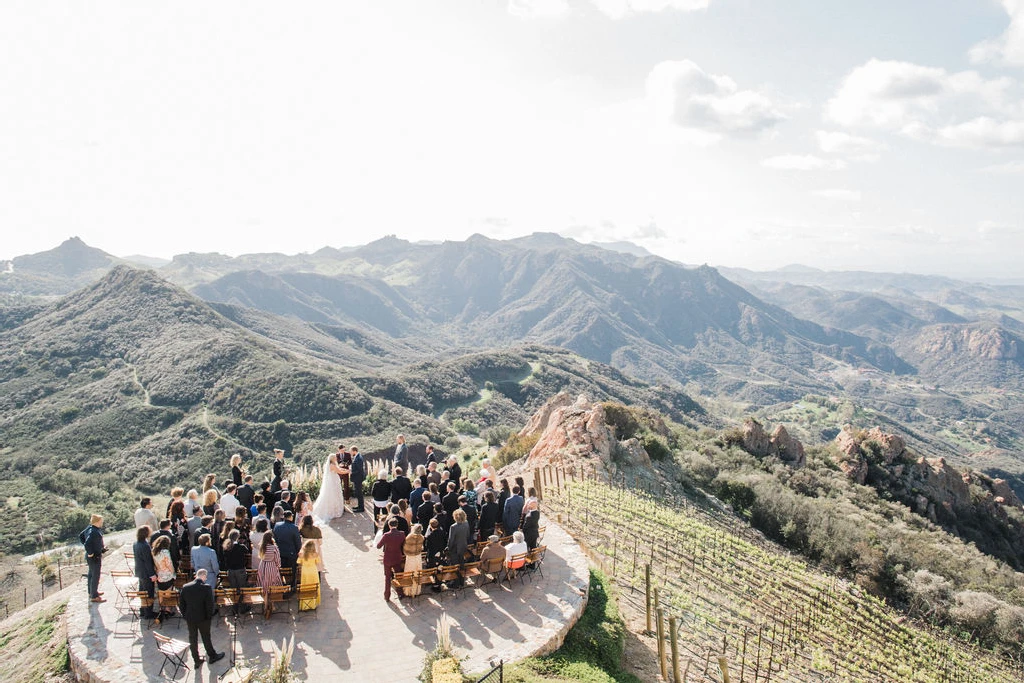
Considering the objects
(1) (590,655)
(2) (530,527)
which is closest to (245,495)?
(2) (530,527)

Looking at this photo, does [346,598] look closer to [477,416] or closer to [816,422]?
[477,416]

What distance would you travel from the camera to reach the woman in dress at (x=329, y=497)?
14648mm

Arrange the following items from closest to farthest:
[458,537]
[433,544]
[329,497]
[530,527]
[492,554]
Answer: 1. [458,537]
2. [433,544]
3. [492,554]
4. [530,527]
5. [329,497]

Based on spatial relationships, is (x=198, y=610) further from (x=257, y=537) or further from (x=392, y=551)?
(x=392, y=551)

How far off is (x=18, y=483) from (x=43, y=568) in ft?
101

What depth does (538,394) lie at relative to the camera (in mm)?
109062

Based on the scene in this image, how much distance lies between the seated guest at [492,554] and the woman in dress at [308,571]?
3.16 meters

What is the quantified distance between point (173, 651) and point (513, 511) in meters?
6.42

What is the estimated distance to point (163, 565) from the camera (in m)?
9.52

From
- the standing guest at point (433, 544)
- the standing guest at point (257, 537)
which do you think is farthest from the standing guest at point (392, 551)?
the standing guest at point (257, 537)

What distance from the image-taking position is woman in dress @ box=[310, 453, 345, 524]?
1465 centimetres

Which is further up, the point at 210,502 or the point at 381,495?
the point at 210,502

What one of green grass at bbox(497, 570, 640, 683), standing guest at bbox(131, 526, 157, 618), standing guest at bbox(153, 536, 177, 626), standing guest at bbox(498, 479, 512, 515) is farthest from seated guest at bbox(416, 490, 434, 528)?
standing guest at bbox(131, 526, 157, 618)

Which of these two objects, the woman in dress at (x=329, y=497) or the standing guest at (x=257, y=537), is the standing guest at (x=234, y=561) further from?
the woman in dress at (x=329, y=497)
